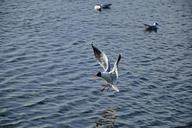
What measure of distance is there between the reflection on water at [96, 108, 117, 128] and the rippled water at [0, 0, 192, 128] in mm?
72

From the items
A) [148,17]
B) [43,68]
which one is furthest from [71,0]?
[43,68]

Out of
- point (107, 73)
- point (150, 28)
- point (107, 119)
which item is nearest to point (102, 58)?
point (107, 73)

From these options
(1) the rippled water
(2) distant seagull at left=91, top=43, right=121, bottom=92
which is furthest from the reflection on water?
(2) distant seagull at left=91, top=43, right=121, bottom=92

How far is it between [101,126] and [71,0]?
111 ft

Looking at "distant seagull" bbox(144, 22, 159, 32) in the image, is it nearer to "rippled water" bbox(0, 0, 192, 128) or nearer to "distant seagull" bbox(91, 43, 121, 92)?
"rippled water" bbox(0, 0, 192, 128)

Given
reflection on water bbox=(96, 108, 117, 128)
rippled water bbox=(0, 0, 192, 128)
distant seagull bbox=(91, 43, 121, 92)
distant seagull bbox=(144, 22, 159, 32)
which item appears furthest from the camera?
distant seagull bbox=(144, 22, 159, 32)

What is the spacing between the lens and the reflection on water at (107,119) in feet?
83.0

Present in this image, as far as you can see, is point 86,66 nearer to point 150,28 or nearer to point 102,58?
point 102,58

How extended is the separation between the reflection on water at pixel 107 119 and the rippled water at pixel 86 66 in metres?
0.07

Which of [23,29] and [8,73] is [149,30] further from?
[8,73]

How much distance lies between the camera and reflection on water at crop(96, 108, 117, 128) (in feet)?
83.0

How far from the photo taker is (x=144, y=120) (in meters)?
26.3

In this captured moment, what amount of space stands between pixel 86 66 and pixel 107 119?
8938mm

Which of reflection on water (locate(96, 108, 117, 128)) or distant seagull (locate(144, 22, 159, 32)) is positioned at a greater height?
distant seagull (locate(144, 22, 159, 32))
